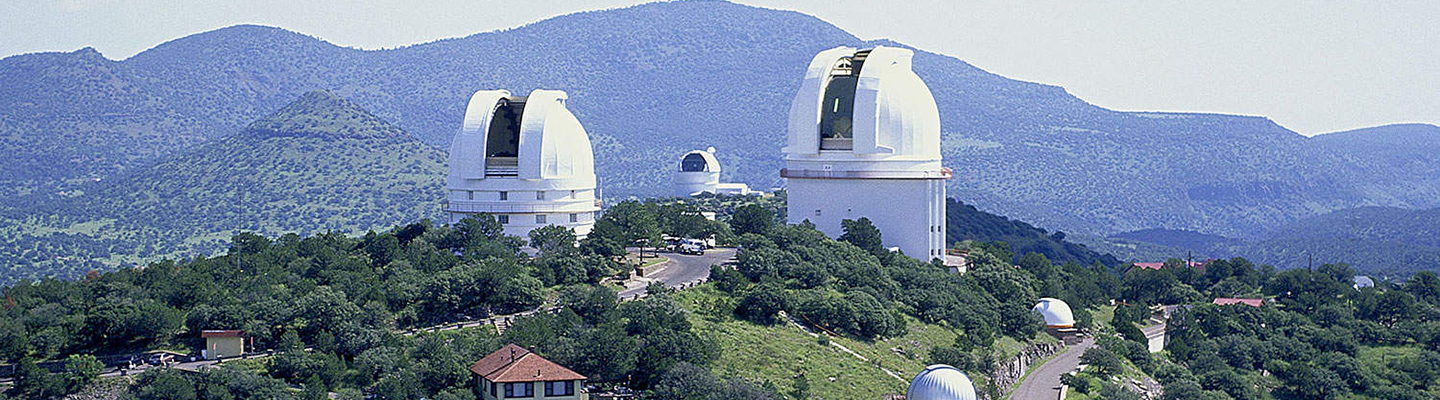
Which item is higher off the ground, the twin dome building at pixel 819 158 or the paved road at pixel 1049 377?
the twin dome building at pixel 819 158

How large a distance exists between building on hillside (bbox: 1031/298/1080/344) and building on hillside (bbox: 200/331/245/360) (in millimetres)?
27358

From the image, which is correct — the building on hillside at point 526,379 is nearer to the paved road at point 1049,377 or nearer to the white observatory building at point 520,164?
the paved road at point 1049,377

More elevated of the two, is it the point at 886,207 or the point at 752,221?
the point at 886,207

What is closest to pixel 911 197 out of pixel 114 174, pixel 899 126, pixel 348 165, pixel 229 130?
pixel 899 126

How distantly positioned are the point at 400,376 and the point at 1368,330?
131 feet

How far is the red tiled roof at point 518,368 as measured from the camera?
32625 mm

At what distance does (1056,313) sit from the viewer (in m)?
53.3

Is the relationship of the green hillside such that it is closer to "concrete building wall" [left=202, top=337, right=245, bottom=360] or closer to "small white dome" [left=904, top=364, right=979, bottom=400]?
"concrete building wall" [left=202, top=337, right=245, bottom=360]

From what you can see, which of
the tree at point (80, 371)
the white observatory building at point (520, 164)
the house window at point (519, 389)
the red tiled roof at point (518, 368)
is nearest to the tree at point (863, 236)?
the white observatory building at point (520, 164)

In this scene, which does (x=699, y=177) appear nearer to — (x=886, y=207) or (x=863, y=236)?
(x=886, y=207)

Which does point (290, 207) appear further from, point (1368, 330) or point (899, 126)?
point (1368, 330)

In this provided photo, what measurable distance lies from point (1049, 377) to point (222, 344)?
2384cm

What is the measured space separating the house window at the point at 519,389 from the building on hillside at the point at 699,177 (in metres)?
67.0

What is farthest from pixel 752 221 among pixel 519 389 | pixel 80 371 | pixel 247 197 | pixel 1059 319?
pixel 247 197
